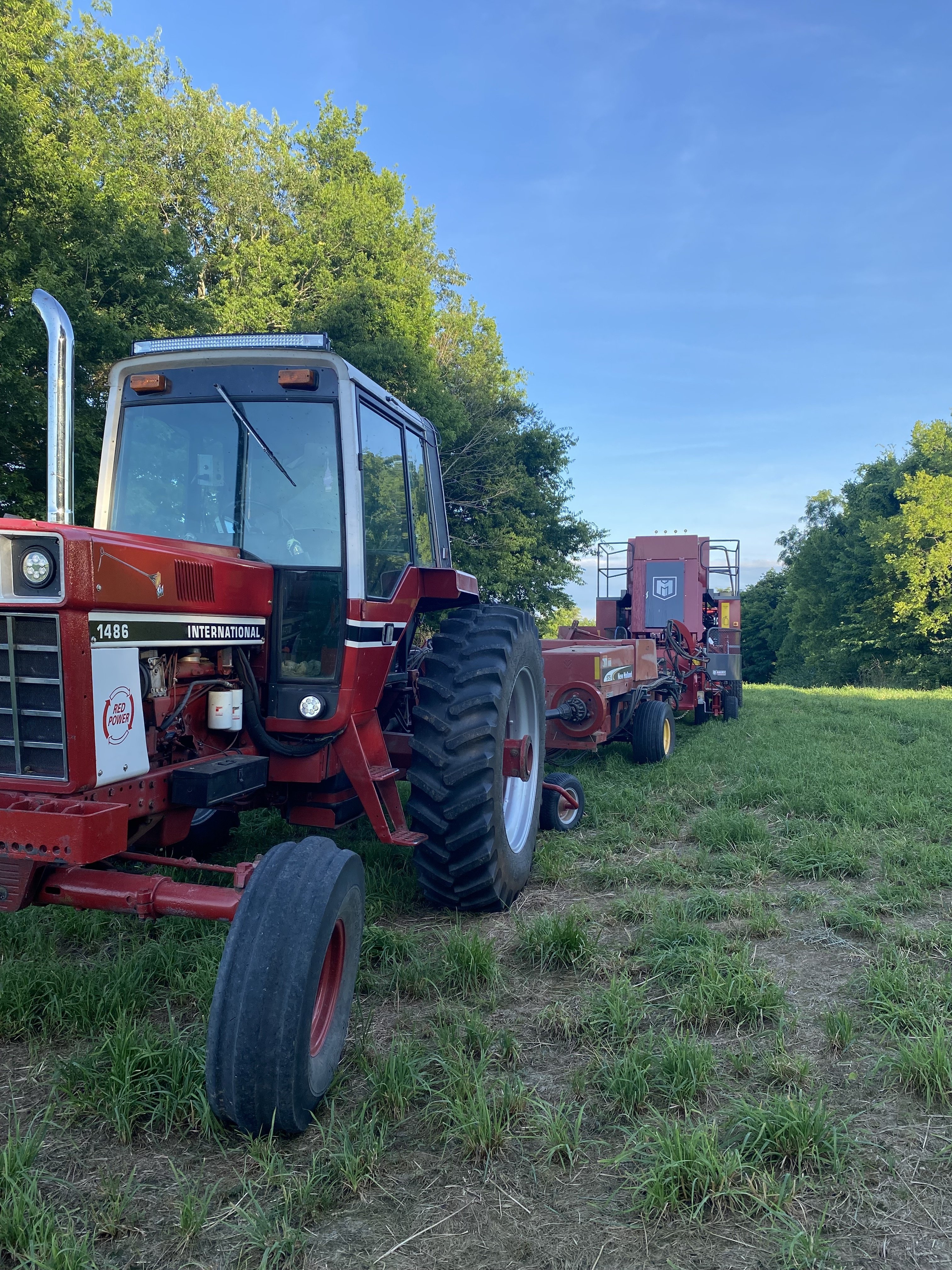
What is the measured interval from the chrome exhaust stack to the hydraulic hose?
990 mm

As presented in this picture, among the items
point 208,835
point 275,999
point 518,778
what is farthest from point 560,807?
point 275,999

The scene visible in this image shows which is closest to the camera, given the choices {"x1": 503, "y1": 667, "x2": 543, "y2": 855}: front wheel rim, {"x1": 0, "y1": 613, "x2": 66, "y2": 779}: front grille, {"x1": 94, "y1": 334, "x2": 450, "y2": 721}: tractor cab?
{"x1": 0, "y1": 613, "x2": 66, "y2": 779}: front grille

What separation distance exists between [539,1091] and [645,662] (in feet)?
22.2

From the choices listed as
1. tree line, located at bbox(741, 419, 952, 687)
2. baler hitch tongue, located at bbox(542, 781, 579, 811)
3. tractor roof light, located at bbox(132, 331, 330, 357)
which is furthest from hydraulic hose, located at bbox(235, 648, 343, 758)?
tree line, located at bbox(741, 419, 952, 687)

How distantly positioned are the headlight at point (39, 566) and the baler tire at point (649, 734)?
6.77m

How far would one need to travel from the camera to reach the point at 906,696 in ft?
58.7

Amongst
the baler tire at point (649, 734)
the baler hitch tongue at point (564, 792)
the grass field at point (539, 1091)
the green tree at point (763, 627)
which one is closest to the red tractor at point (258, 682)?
the grass field at point (539, 1091)

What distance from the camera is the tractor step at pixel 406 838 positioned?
3.95m

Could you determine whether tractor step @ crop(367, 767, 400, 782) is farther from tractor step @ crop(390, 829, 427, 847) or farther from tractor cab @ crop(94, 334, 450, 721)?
tractor cab @ crop(94, 334, 450, 721)

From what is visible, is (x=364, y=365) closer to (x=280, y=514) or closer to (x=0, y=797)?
(x=280, y=514)

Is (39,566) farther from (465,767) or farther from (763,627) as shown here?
(763,627)


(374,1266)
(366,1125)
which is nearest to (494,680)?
(366,1125)

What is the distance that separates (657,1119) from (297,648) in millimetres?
2322

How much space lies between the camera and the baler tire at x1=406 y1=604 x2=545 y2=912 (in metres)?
4.09
